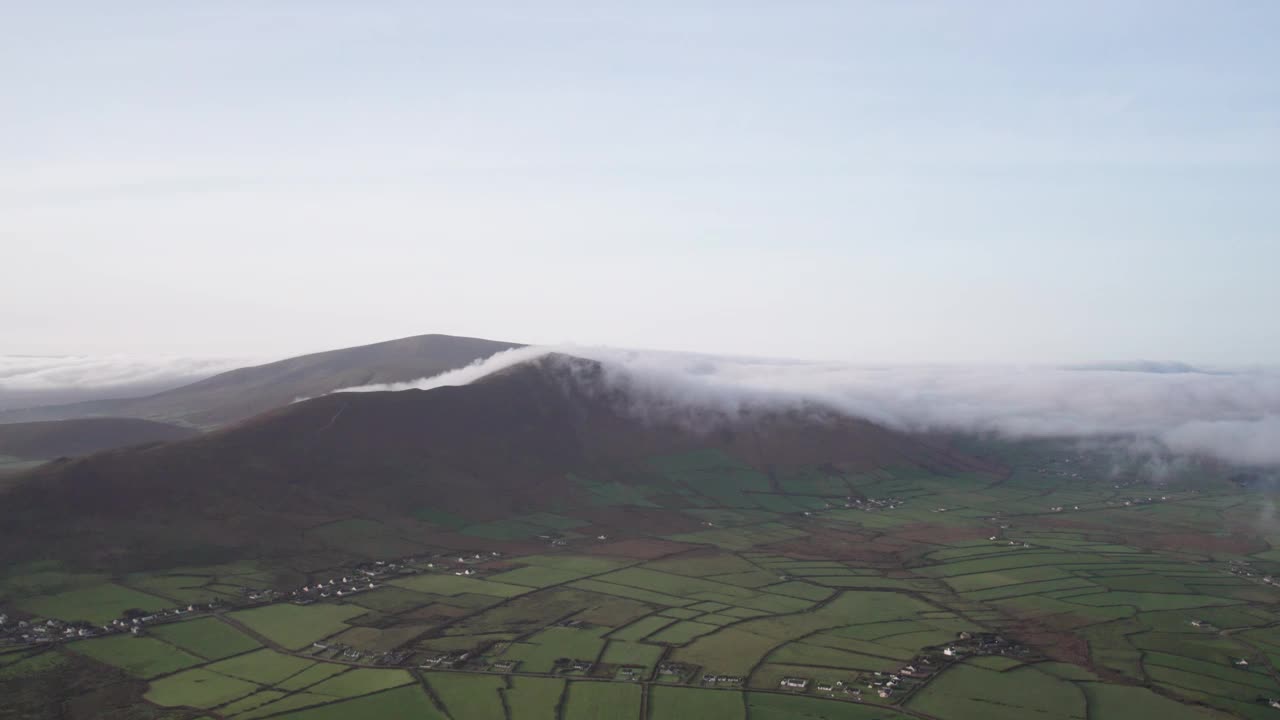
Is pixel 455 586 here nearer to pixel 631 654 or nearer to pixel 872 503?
pixel 631 654

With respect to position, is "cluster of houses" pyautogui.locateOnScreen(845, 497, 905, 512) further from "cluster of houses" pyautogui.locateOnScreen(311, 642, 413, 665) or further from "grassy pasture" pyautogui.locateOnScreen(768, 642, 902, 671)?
"cluster of houses" pyautogui.locateOnScreen(311, 642, 413, 665)

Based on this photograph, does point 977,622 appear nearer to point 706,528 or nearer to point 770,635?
point 770,635

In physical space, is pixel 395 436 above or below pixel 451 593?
above

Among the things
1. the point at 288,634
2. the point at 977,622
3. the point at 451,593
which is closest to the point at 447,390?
the point at 451,593

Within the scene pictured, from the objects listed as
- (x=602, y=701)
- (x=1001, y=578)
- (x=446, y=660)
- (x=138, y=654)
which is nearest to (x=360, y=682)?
(x=446, y=660)

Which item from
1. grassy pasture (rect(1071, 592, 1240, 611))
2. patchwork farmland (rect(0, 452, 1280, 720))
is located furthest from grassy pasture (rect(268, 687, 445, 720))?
grassy pasture (rect(1071, 592, 1240, 611))
